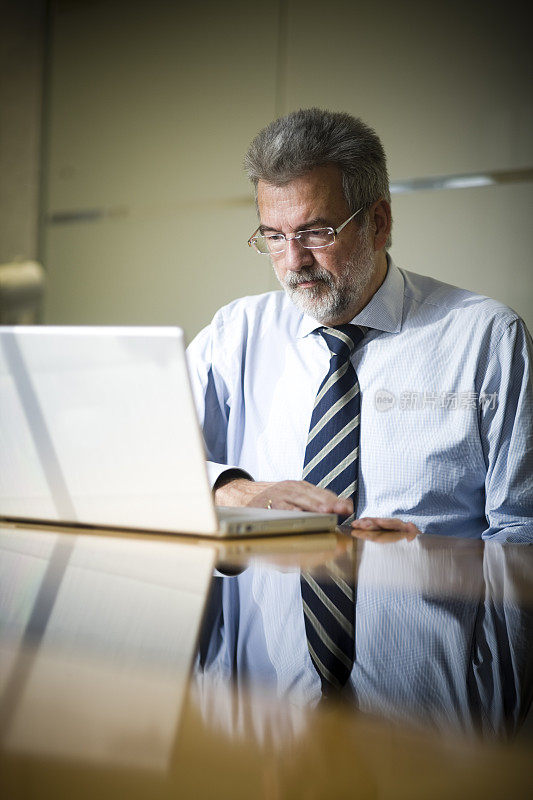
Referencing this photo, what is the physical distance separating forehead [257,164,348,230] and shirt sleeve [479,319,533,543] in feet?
1.64

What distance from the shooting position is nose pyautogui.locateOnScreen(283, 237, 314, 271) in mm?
1992

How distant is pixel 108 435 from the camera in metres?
1.16

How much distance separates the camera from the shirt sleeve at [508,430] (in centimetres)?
178

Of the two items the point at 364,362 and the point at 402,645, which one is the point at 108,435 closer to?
the point at 402,645

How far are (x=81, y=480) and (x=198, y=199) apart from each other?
8.93 feet

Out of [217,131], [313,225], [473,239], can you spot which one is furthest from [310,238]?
[217,131]

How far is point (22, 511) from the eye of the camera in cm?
130

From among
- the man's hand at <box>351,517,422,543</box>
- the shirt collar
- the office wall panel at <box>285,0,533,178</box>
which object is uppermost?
the office wall panel at <box>285,0,533,178</box>

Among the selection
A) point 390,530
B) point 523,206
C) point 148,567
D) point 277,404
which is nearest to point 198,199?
point 523,206

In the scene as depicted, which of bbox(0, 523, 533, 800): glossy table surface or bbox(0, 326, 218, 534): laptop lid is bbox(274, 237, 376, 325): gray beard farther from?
bbox(0, 523, 533, 800): glossy table surface

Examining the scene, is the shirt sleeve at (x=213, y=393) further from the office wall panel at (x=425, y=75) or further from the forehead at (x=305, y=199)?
the office wall panel at (x=425, y=75)

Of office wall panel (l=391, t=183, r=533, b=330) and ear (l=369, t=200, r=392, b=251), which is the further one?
office wall panel (l=391, t=183, r=533, b=330)

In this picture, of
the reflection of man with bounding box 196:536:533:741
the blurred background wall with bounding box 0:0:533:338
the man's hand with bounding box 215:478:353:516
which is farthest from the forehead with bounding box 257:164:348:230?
the blurred background wall with bounding box 0:0:533:338

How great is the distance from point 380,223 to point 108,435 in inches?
47.0
